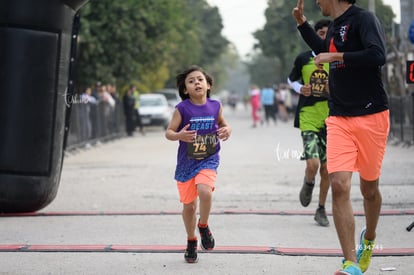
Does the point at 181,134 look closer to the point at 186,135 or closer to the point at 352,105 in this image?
the point at 186,135

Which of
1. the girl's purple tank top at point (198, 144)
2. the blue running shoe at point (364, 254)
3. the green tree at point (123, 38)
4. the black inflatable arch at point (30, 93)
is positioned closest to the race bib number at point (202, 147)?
the girl's purple tank top at point (198, 144)

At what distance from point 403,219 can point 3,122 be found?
13.2ft

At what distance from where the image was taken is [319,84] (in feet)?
29.1

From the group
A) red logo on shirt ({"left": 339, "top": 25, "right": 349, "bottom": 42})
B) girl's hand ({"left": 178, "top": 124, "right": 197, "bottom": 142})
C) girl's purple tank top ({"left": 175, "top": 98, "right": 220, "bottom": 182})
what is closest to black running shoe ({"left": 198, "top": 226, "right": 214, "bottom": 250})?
girl's purple tank top ({"left": 175, "top": 98, "right": 220, "bottom": 182})

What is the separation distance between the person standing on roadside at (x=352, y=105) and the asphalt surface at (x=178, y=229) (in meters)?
0.76

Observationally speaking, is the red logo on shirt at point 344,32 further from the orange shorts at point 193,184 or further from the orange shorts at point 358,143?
the orange shorts at point 193,184

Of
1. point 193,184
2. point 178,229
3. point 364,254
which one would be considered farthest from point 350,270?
point 178,229

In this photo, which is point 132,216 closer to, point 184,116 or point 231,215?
point 231,215

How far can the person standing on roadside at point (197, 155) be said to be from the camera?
692cm

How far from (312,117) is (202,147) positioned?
2.39 meters

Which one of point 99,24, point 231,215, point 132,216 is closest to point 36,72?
point 132,216

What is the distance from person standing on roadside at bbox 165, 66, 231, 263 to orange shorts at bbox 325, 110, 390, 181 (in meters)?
1.23

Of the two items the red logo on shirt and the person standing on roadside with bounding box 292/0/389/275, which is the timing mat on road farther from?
the red logo on shirt

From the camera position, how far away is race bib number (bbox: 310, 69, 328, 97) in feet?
29.0
